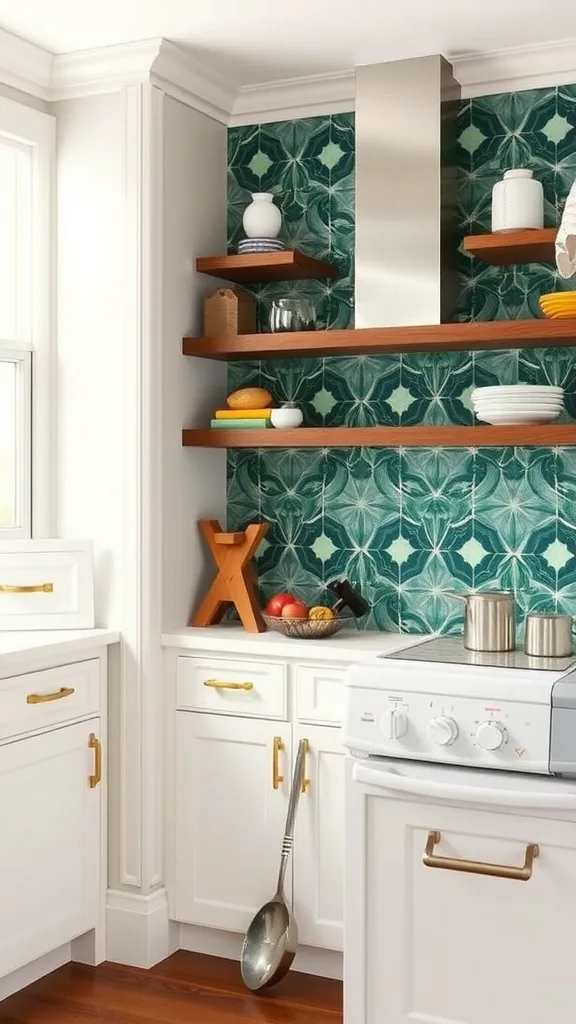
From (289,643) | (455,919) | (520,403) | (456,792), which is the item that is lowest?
(455,919)

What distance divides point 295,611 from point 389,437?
1.76ft

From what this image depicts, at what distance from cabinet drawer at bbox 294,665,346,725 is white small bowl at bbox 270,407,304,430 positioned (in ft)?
2.23

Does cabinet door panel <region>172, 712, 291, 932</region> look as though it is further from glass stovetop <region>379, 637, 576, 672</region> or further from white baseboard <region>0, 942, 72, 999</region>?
glass stovetop <region>379, 637, 576, 672</region>

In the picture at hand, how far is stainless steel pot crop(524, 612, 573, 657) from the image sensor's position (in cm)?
282

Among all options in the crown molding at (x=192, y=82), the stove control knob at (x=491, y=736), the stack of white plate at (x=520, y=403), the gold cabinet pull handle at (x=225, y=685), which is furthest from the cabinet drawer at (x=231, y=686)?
the crown molding at (x=192, y=82)

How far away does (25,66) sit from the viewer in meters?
3.30

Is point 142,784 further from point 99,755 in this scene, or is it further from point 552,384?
point 552,384

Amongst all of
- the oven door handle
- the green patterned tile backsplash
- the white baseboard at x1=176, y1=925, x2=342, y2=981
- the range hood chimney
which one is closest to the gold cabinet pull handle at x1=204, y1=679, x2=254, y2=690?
the green patterned tile backsplash

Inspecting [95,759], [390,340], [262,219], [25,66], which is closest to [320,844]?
[95,759]

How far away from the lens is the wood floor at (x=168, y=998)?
2982 millimetres

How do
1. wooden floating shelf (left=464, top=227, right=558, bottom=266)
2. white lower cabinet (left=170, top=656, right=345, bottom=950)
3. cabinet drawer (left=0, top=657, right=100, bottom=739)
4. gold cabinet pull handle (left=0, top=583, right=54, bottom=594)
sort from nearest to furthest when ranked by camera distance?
1. cabinet drawer (left=0, top=657, right=100, bottom=739)
2. wooden floating shelf (left=464, top=227, right=558, bottom=266)
3. white lower cabinet (left=170, top=656, right=345, bottom=950)
4. gold cabinet pull handle (left=0, top=583, right=54, bottom=594)

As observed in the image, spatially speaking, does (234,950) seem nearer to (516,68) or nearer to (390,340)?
(390,340)

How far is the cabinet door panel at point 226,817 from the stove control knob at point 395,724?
1.91 feet

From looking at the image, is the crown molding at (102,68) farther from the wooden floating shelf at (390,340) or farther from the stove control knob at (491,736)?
the stove control knob at (491,736)
